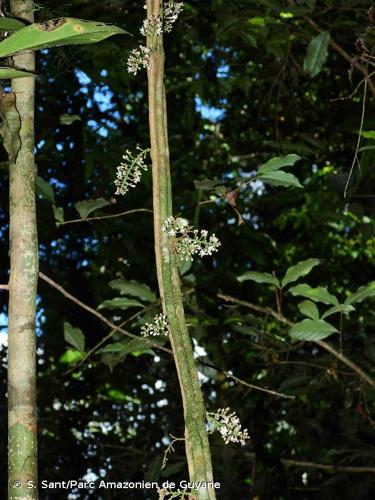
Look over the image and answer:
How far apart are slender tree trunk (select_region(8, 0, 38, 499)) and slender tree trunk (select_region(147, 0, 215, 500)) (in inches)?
4.8

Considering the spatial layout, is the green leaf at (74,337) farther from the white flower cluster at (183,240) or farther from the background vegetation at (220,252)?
the white flower cluster at (183,240)

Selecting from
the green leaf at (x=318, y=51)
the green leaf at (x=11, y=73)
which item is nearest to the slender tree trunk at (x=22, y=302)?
the green leaf at (x=11, y=73)

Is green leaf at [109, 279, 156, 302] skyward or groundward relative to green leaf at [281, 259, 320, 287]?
skyward

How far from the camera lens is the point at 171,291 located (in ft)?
1.98

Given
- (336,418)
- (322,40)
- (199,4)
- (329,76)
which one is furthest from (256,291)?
(322,40)

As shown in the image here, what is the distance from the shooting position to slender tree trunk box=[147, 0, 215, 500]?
1.78ft

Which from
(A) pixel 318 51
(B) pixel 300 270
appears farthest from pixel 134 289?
(A) pixel 318 51

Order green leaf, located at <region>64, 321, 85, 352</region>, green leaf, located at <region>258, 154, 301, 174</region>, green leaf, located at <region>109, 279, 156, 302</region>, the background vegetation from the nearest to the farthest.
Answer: green leaf, located at <region>258, 154, 301, 174</region> → green leaf, located at <region>109, 279, 156, 302</region> → green leaf, located at <region>64, 321, 85, 352</region> → the background vegetation

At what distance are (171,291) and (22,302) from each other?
0.14 meters

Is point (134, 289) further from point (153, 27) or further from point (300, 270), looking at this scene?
point (153, 27)

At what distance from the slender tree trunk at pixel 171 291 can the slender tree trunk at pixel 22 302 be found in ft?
0.40

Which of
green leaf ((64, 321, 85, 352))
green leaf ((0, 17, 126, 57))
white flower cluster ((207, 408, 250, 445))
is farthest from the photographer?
green leaf ((64, 321, 85, 352))

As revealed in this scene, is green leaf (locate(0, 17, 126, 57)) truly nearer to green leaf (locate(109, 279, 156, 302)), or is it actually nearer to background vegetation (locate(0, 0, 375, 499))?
green leaf (locate(109, 279, 156, 302))

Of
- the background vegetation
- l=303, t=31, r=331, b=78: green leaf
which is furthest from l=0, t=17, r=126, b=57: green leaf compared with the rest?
l=303, t=31, r=331, b=78: green leaf
